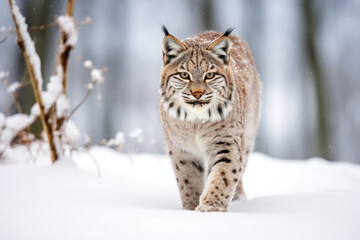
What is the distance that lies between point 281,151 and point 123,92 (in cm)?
503

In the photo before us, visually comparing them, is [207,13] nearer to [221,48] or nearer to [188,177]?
[221,48]

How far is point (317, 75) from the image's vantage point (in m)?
9.72

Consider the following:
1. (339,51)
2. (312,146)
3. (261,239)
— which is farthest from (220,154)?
(339,51)

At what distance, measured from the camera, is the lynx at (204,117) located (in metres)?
3.12

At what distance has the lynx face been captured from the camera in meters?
3.15

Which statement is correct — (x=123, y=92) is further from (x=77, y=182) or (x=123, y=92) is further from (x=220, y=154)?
(x=220, y=154)

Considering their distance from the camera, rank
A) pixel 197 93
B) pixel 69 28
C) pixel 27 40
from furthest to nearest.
Answer: pixel 69 28 < pixel 27 40 < pixel 197 93

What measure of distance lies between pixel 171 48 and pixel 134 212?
1.40 m

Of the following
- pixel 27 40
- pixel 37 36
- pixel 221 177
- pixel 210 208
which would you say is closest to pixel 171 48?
pixel 221 177

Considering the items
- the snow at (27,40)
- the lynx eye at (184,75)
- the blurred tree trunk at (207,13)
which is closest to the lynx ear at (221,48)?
the lynx eye at (184,75)

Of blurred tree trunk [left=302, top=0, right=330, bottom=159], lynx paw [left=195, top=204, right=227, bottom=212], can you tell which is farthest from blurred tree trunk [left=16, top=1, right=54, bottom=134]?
blurred tree trunk [left=302, top=0, right=330, bottom=159]

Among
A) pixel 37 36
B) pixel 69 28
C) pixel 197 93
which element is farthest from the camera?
pixel 37 36

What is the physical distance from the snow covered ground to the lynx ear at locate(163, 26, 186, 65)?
125cm

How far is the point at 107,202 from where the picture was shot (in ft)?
10.6
